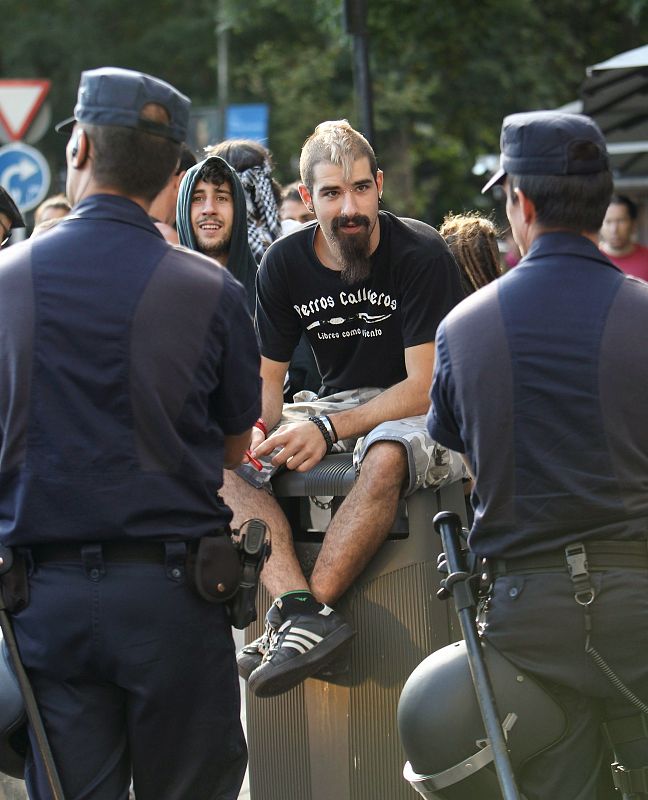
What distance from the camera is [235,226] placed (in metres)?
5.86

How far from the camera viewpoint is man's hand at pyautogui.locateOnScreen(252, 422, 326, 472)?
14.7ft

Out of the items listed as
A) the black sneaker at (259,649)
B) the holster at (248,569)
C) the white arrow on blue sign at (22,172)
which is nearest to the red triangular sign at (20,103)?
the white arrow on blue sign at (22,172)

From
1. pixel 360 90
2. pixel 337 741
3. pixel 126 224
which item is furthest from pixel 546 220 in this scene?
pixel 360 90

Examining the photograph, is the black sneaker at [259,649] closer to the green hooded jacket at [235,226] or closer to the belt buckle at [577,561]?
the belt buckle at [577,561]

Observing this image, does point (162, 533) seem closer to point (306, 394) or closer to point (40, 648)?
point (40, 648)

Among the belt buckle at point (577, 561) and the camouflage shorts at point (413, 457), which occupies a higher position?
the belt buckle at point (577, 561)

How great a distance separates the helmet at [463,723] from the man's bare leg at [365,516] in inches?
29.9

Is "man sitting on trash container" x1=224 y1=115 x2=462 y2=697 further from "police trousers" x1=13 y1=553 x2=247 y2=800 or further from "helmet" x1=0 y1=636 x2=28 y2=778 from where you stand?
"helmet" x1=0 y1=636 x2=28 y2=778

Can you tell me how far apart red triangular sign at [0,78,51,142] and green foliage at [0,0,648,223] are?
2.93 meters

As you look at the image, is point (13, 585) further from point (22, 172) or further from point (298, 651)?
point (22, 172)

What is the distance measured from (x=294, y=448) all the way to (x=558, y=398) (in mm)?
1441

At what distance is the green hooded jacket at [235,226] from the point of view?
5.86m

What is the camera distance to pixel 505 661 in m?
3.33

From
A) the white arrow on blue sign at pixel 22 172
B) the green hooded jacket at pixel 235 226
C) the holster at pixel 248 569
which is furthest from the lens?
the white arrow on blue sign at pixel 22 172
